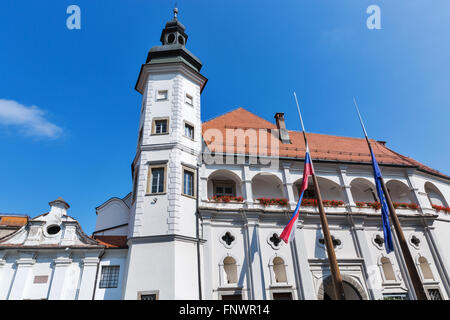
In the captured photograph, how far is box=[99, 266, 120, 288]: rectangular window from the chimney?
53.5 feet

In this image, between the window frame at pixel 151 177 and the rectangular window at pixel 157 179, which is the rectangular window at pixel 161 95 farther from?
the rectangular window at pixel 157 179

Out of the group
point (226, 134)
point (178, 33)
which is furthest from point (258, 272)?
point (178, 33)

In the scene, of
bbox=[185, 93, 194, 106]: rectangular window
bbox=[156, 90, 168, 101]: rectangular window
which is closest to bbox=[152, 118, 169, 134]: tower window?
bbox=[156, 90, 168, 101]: rectangular window

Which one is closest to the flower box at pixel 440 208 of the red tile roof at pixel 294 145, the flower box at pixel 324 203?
the red tile roof at pixel 294 145

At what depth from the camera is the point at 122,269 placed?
15.1m

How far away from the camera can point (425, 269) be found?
64.2 feet

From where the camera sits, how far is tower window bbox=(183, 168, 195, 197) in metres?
17.3

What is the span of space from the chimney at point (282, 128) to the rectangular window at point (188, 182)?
32.6 feet

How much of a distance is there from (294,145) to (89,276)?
17.9 m

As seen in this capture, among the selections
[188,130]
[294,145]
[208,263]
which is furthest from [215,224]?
[294,145]

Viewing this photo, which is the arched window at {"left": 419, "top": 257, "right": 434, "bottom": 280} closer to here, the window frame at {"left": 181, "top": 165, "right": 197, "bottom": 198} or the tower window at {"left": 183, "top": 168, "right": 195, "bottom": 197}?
the window frame at {"left": 181, "top": 165, "right": 197, "bottom": 198}

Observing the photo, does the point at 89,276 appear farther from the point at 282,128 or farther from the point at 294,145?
the point at 282,128

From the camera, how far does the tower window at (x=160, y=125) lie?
62.0 feet
